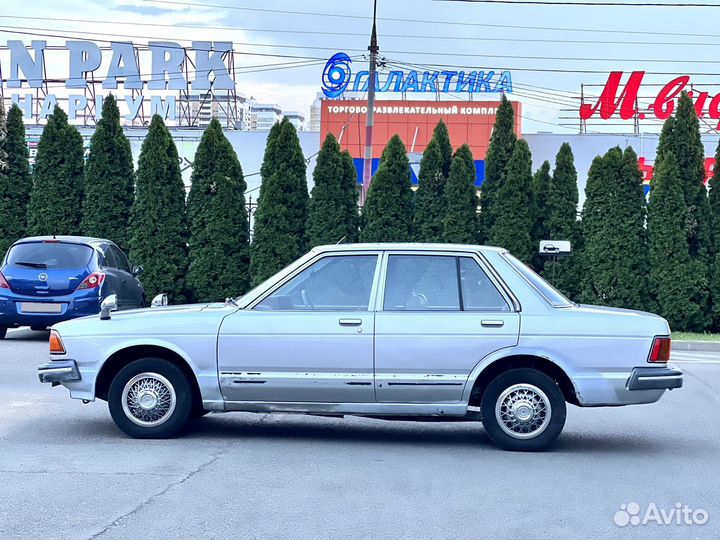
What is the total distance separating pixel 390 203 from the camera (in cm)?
2283

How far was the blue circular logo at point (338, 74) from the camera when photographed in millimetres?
55969

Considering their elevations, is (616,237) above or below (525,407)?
above

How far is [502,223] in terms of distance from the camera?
73.2ft

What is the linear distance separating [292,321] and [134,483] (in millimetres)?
1947

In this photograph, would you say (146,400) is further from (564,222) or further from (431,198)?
(564,222)

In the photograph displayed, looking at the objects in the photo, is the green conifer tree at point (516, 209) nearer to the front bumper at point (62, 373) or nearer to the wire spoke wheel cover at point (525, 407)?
the wire spoke wheel cover at point (525, 407)

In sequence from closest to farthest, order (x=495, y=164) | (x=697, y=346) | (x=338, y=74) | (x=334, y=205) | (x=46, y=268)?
(x=46, y=268) < (x=697, y=346) < (x=334, y=205) < (x=495, y=164) < (x=338, y=74)

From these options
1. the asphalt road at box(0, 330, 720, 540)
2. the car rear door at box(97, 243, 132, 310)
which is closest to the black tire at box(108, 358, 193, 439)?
the asphalt road at box(0, 330, 720, 540)

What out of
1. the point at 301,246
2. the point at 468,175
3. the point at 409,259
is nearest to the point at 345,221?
the point at 301,246

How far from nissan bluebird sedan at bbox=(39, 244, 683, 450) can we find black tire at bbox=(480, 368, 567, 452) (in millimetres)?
11

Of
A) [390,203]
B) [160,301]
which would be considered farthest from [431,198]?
[160,301]

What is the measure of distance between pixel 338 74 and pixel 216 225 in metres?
35.9

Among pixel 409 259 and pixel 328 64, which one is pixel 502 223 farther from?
pixel 328 64

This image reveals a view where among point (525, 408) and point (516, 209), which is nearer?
point (525, 408)
